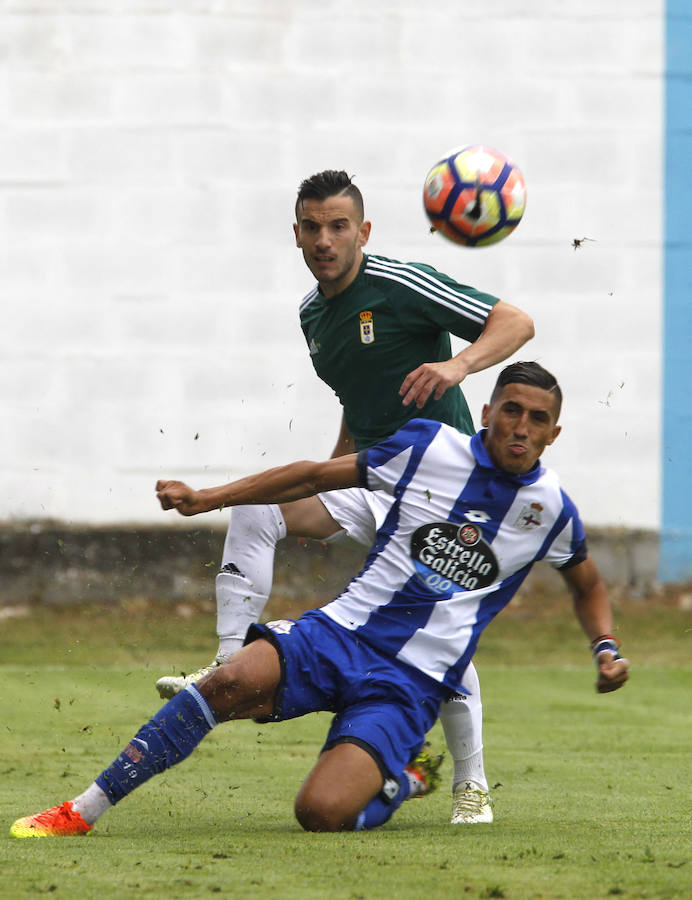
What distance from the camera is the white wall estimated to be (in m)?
10.1

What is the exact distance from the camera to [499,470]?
4.41m

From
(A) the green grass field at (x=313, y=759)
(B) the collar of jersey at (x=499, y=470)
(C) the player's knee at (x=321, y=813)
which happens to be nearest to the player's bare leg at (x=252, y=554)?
(A) the green grass field at (x=313, y=759)

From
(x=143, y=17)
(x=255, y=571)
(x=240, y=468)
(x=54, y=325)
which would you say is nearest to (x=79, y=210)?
(x=54, y=325)

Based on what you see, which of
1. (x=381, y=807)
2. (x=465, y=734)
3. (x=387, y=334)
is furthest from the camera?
(x=387, y=334)

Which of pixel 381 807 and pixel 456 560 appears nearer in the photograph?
pixel 381 807

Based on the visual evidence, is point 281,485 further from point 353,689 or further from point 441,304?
point 441,304

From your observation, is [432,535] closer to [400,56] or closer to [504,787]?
[504,787]

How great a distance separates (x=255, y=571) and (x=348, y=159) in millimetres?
5710

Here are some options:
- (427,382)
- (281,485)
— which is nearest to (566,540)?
(427,382)

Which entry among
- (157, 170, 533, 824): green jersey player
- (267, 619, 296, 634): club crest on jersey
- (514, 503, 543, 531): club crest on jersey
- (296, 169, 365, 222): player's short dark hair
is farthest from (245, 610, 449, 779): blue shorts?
(296, 169, 365, 222): player's short dark hair

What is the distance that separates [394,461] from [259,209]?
20.1 feet

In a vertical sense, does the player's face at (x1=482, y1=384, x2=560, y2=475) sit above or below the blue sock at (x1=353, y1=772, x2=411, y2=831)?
above

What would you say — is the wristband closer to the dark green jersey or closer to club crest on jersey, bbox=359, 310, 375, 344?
the dark green jersey

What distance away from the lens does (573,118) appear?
10336 mm
